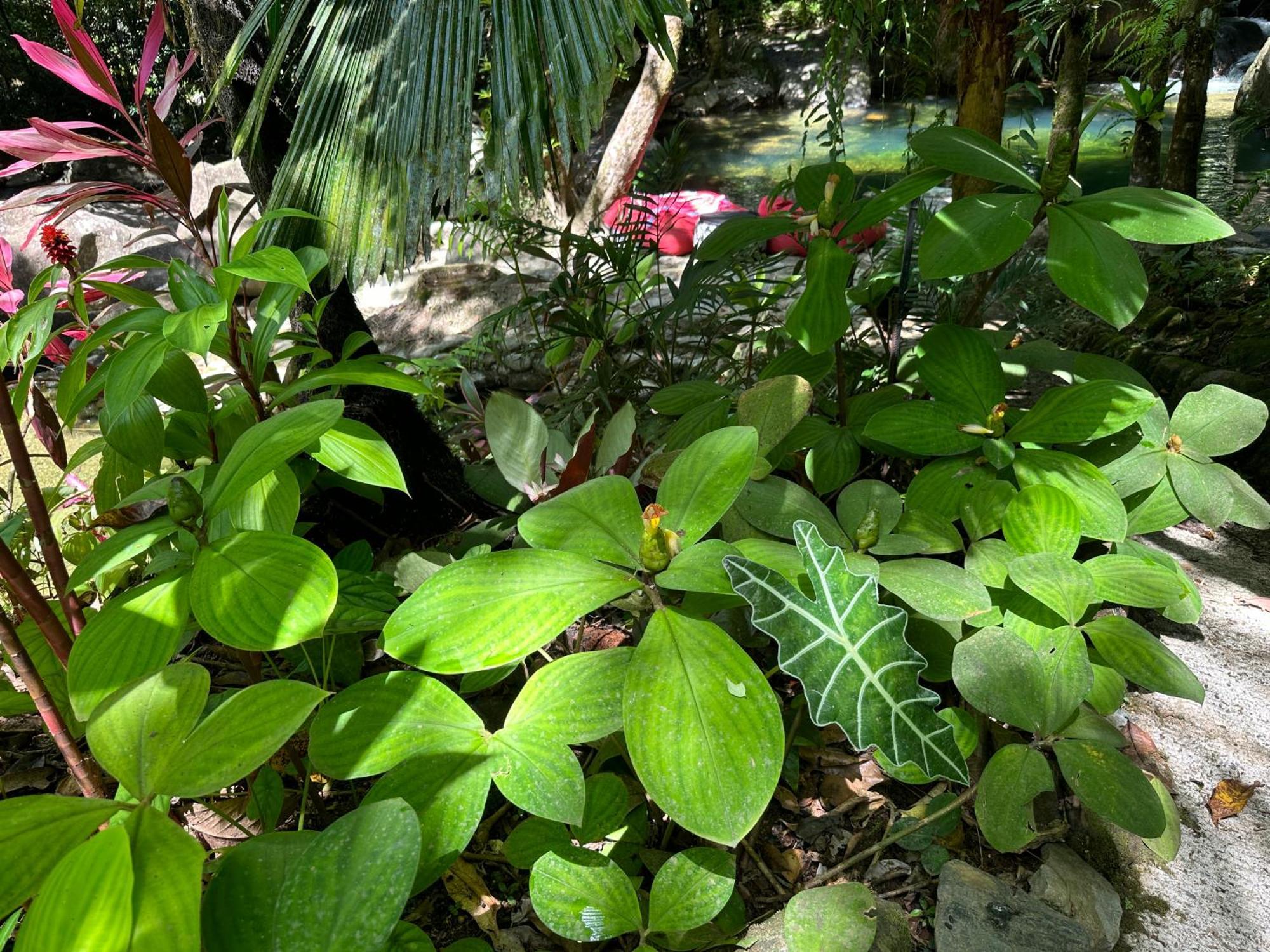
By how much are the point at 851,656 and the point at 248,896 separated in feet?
2.19

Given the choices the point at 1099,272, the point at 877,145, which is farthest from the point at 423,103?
the point at 877,145

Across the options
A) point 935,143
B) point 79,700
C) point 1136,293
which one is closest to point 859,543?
point 1136,293

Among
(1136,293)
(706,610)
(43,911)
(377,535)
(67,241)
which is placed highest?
(67,241)

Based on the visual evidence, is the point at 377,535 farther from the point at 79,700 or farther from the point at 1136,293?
the point at 1136,293

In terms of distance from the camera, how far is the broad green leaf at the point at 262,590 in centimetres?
80

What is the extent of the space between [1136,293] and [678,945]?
110 centimetres

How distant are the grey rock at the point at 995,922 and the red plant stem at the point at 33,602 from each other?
1.12 m

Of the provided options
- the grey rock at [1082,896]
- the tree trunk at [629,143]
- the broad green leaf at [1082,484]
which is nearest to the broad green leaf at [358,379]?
the broad green leaf at [1082,484]

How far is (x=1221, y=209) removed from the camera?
3539mm

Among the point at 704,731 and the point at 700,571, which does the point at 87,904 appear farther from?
the point at 700,571

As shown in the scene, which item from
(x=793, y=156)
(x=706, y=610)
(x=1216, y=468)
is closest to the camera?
(x=706, y=610)

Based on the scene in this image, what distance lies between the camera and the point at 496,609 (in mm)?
865

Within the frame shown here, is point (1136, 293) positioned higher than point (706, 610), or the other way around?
point (1136, 293)

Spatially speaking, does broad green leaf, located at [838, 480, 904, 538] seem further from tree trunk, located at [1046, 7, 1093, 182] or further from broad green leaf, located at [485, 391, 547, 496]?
tree trunk, located at [1046, 7, 1093, 182]
